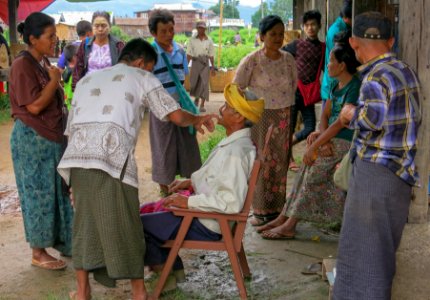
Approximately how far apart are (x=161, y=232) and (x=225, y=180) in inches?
22.8

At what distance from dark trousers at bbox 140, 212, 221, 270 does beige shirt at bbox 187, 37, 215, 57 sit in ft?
32.7

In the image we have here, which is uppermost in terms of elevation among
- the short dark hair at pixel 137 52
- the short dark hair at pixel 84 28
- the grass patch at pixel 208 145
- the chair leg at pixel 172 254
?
the short dark hair at pixel 84 28

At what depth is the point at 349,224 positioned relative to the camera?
334 centimetres

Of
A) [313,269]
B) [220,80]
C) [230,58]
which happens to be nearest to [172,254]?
[313,269]

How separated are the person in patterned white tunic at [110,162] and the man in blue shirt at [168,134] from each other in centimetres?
214

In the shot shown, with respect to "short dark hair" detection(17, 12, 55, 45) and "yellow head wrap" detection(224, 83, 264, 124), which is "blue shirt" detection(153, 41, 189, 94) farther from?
"yellow head wrap" detection(224, 83, 264, 124)

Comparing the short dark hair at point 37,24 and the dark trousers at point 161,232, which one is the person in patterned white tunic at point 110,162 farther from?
the short dark hair at point 37,24

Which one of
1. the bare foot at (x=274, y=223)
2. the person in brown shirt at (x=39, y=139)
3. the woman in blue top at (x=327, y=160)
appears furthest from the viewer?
the bare foot at (x=274, y=223)

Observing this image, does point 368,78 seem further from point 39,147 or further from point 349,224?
point 39,147

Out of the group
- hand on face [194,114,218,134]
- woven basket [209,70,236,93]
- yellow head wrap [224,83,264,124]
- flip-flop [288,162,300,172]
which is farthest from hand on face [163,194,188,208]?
woven basket [209,70,236,93]

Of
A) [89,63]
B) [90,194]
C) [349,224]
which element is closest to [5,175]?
[89,63]

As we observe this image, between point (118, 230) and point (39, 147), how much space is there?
3.70ft

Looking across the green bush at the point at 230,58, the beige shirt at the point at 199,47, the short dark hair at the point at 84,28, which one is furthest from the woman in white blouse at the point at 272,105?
the green bush at the point at 230,58

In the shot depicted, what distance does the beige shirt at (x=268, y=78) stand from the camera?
18.8 ft
